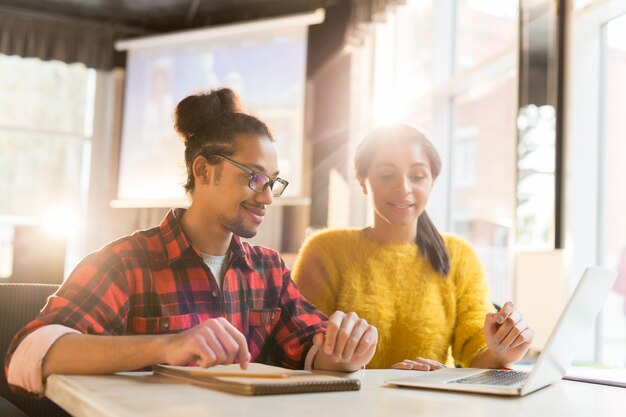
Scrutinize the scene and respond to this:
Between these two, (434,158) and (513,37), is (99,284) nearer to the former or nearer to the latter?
(434,158)

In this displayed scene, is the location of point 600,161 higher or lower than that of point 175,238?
higher

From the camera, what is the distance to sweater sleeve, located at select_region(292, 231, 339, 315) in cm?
171

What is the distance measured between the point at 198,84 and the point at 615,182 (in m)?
3.31

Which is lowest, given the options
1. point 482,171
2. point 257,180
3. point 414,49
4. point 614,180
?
point 257,180

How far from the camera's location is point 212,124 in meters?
1.43

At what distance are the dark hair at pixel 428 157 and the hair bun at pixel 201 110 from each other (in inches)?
16.7

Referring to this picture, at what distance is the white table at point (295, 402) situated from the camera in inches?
28.9

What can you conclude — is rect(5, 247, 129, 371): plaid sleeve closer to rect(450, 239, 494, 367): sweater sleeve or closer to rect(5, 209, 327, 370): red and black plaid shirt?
rect(5, 209, 327, 370): red and black plaid shirt

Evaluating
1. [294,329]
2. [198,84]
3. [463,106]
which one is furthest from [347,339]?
[198,84]

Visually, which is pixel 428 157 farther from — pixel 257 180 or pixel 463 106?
pixel 463 106

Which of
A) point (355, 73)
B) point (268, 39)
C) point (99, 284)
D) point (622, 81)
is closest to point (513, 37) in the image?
point (622, 81)

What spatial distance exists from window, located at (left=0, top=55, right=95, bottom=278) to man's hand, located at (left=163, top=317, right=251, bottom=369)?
14.9ft

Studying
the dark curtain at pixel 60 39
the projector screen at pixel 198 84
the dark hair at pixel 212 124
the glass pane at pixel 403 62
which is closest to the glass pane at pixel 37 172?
the projector screen at pixel 198 84

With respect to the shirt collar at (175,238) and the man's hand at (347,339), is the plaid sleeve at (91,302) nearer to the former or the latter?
the shirt collar at (175,238)
